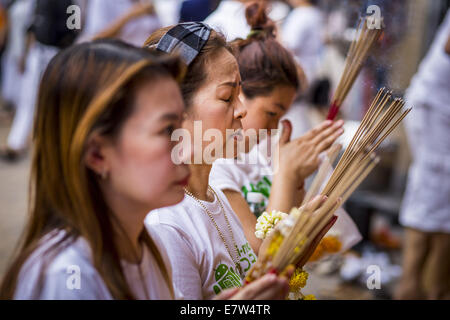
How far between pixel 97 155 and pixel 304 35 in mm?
3300

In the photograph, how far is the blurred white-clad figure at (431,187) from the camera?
105 inches

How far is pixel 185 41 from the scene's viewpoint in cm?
112

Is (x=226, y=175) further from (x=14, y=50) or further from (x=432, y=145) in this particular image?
(x=14, y=50)

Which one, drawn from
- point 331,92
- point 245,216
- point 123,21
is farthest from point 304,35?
point 245,216

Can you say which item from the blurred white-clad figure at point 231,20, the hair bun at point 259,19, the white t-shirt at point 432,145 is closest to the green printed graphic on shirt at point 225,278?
the blurred white-clad figure at point 231,20

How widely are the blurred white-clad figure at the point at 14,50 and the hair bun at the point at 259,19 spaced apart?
5560mm

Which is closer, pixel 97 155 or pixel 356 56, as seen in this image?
pixel 97 155

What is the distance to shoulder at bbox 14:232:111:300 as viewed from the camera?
2.66ft

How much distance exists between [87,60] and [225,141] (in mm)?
422

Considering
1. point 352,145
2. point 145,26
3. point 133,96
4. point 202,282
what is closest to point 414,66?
point 145,26

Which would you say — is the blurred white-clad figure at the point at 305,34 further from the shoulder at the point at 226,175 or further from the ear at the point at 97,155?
the ear at the point at 97,155

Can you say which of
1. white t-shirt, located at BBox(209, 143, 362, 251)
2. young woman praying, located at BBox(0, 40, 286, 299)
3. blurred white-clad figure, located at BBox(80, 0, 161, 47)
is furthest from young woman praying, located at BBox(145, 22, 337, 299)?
blurred white-clad figure, located at BBox(80, 0, 161, 47)
